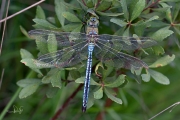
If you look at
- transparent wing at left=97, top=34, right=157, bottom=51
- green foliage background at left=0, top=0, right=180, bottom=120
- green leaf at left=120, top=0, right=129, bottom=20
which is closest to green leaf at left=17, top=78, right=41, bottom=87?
green foliage background at left=0, top=0, right=180, bottom=120

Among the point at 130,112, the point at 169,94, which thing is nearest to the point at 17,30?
the point at 130,112

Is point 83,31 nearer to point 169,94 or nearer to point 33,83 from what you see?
point 33,83

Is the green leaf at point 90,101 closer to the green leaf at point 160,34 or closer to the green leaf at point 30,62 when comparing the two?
the green leaf at point 30,62

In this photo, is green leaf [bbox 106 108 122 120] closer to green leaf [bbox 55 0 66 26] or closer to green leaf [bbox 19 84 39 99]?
green leaf [bbox 19 84 39 99]

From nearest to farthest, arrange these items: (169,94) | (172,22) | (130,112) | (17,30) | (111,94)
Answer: (111,94)
(172,22)
(17,30)
(130,112)
(169,94)

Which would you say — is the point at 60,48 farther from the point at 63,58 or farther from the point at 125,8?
the point at 125,8

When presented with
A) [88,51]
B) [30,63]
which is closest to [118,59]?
[88,51]
